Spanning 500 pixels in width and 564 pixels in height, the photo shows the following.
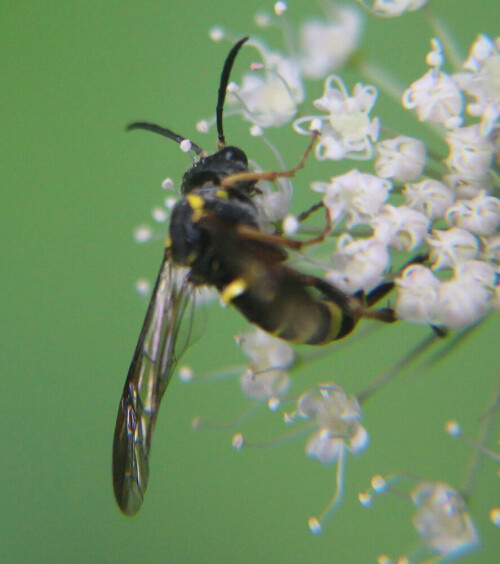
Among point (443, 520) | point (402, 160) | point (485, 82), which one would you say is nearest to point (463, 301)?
point (402, 160)

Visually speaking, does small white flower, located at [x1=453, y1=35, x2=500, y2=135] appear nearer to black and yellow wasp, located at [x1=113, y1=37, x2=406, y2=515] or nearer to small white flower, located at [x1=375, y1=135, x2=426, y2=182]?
small white flower, located at [x1=375, y1=135, x2=426, y2=182]

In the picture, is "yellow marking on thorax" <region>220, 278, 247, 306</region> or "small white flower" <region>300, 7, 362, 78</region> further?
"small white flower" <region>300, 7, 362, 78</region>

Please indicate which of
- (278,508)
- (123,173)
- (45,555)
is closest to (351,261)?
(278,508)

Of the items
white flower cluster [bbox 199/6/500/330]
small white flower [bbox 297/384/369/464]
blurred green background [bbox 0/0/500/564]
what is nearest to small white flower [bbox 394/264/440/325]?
white flower cluster [bbox 199/6/500/330]

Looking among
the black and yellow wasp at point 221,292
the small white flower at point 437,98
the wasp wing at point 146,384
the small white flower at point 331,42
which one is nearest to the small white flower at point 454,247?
the black and yellow wasp at point 221,292

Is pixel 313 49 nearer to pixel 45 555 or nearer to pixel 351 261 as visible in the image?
pixel 351 261

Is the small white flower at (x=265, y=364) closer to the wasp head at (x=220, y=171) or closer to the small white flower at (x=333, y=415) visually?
the small white flower at (x=333, y=415)
